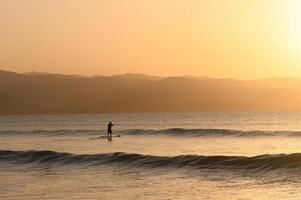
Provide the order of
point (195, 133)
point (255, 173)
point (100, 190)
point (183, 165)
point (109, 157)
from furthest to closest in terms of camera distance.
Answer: point (195, 133), point (109, 157), point (183, 165), point (255, 173), point (100, 190)

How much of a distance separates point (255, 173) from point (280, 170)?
3.48 feet

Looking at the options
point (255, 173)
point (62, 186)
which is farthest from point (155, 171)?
point (62, 186)

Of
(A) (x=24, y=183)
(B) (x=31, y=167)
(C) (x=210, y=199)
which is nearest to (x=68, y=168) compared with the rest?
(B) (x=31, y=167)

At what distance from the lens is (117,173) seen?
26.0 metres

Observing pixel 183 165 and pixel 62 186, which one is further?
pixel 183 165

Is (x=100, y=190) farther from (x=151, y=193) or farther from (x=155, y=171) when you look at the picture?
(x=155, y=171)

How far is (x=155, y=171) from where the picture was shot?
1053 inches

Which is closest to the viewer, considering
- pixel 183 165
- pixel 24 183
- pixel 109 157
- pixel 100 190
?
pixel 100 190

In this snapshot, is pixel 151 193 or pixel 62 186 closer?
pixel 151 193

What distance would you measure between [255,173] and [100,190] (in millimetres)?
7707

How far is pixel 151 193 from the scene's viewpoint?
1950 cm

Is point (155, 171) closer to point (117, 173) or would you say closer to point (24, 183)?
→ point (117, 173)

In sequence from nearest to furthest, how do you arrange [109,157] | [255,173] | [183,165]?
[255,173] → [183,165] → [109,157]

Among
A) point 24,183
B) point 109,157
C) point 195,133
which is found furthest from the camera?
point 195,133
